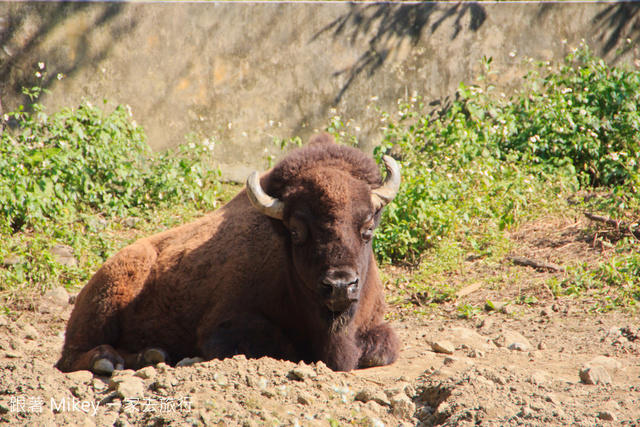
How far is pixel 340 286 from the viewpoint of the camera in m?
4.18

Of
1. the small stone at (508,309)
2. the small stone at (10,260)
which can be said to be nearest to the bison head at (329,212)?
the small stone at (508,309)

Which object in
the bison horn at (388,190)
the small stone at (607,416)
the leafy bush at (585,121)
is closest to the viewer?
the small stone at (607,416)

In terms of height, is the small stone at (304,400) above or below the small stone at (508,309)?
below

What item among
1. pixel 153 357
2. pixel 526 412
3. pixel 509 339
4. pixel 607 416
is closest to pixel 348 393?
pixel 526 412

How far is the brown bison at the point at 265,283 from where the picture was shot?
14.6ft

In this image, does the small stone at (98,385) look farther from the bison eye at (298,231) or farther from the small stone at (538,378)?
the small stone at (538,378)

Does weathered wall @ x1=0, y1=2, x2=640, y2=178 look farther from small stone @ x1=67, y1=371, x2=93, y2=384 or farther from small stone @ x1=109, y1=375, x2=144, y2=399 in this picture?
small stone @ x1=109, y1=375, x2=144, y2=399

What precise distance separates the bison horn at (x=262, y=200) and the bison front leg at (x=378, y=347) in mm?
1297

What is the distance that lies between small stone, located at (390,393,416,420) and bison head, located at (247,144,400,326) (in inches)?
34.0

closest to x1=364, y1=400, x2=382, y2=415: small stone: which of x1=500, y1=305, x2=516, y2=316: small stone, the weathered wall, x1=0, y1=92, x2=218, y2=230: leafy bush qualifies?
x1=500, y1=305, x2=516, y2=316: small stone

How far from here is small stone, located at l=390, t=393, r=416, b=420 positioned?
3549mm

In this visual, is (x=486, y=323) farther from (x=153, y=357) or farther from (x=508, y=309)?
(x=153, y=357)

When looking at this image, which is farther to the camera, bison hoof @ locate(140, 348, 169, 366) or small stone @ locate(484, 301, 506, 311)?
small stone @ locate(484, 301, 506, 311)

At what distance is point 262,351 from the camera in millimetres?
4824
